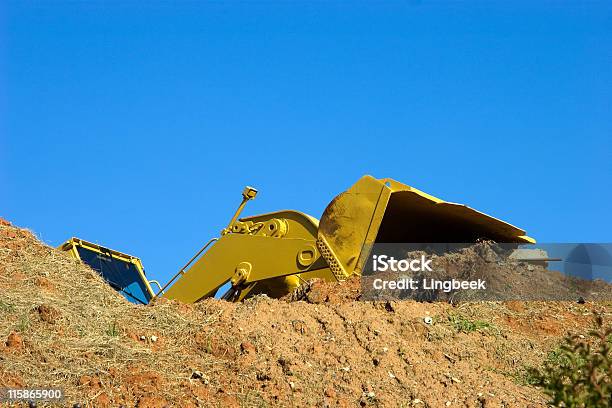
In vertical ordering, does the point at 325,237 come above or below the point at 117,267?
below

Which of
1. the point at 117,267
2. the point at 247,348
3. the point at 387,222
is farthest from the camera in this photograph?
the point at 117,267

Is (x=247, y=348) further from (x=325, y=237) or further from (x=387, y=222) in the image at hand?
(x=387, y=222)

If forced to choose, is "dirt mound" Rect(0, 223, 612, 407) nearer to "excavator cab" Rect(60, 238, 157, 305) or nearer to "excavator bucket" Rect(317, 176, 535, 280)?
"excavator bucket" Rect(317, 176, 535, 280)

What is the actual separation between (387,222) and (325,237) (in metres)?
0.98

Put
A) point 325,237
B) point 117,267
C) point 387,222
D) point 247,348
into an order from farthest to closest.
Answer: point 117,267, point 387,222, point 325,237, point 247,348

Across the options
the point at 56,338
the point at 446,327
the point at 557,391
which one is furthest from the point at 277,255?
the point at 557,391

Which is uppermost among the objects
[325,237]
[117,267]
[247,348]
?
[117,267]

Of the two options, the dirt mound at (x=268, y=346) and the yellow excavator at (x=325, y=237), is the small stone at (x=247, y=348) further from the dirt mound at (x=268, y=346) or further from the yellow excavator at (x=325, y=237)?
the yellow excavator at (x=325, y=237)

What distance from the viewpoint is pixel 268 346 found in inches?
328

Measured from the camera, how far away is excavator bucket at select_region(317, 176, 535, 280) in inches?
393

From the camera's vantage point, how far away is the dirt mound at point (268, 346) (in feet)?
24.8

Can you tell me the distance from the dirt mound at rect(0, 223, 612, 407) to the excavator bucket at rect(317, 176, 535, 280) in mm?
470

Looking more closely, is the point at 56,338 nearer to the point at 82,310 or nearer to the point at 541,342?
the point at 82,310

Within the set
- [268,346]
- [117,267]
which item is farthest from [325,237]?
[117,267]
